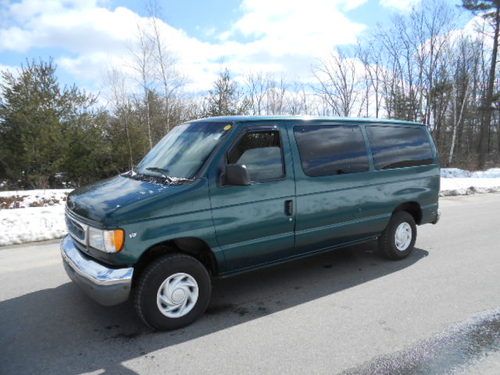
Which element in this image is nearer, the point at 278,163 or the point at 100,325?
the point at 100,325

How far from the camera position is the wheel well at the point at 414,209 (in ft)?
20.0

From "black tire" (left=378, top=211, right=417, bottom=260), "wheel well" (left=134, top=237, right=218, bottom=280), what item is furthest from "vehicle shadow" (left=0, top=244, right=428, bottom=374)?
"wheel well" (left=134, top=237, right=218, bottom=280)

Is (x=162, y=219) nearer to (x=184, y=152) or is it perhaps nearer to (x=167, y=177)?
(x=167, y=177)

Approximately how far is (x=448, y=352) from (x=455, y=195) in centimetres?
1169

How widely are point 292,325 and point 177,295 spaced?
1.14m

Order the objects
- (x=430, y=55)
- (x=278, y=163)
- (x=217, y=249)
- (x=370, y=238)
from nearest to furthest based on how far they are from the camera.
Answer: (x=217, y=249) < (x=278, y=163) < (x=370, y=238) < (x=430, y=55)

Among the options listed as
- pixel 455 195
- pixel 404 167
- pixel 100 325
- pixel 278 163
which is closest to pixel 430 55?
pixel 455 195

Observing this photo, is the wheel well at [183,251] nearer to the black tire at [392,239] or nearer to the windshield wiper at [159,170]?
the windshield wiper at [159,170]

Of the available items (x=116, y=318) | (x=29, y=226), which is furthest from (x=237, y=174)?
(x=29, y=226)

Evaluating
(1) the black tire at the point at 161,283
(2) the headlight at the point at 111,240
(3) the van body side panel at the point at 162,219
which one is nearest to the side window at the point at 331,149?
(3) the van body side panel at the point at 162,219

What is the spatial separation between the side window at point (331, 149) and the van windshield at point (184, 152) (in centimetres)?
101

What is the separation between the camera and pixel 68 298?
4.60 m

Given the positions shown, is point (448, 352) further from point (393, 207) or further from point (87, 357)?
point (87, 357)

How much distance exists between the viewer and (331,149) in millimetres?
5016
